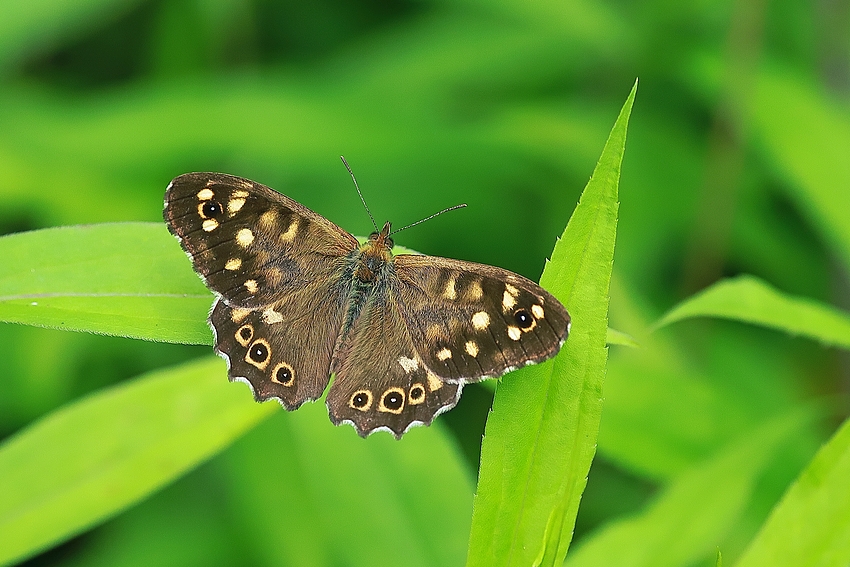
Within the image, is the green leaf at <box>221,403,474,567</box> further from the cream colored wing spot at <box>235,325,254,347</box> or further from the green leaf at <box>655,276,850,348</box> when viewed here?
the green leaf at <box>655,276,850,348</box>

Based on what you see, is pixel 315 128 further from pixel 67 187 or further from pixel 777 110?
pixel 777 110

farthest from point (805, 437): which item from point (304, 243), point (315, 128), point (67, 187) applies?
point (67, 187)

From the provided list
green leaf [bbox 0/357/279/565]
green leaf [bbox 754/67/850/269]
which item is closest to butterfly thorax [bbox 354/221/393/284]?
green leaf [bbox 0/357/279/565]

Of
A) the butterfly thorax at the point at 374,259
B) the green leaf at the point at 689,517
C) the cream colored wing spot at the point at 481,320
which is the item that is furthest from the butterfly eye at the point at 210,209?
the green leaf at the point at 689,517

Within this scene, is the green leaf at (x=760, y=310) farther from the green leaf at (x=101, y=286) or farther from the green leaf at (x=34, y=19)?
the green leaf at (x=34, y=19)

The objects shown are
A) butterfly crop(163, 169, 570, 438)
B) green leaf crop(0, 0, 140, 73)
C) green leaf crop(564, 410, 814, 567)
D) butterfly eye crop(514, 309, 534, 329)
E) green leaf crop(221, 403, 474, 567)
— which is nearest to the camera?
butterfly eye crop(514, 309, 534, 329)

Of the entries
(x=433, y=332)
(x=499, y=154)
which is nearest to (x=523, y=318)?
(x=433, y=332)
